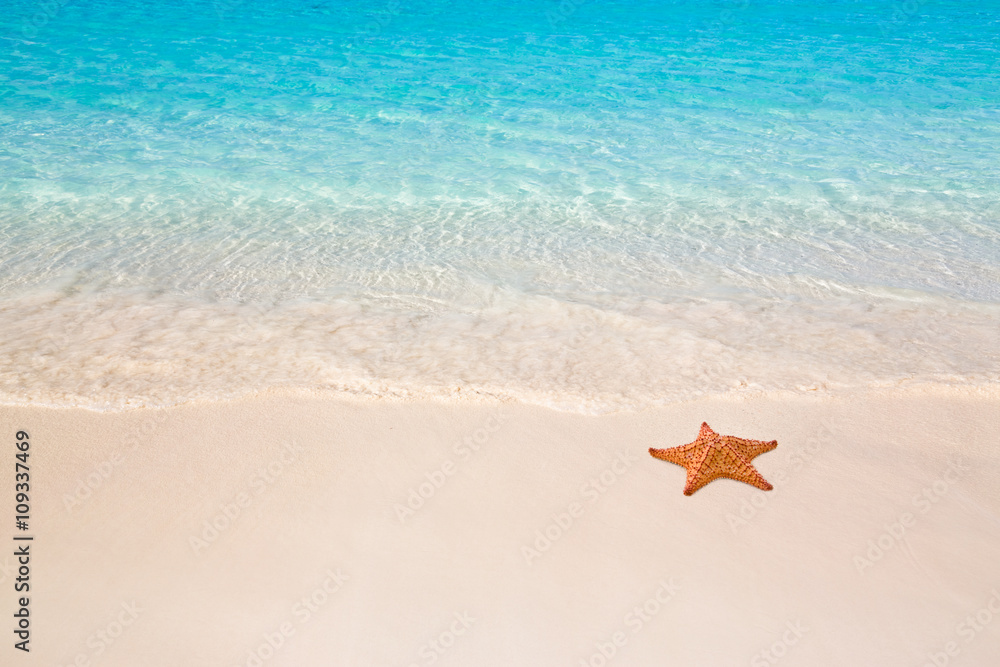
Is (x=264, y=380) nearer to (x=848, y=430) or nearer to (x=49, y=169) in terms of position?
(x=848, y=430)

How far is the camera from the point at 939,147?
10727 millimetres

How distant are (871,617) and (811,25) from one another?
68.5 feet

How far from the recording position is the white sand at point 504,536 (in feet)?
10.8

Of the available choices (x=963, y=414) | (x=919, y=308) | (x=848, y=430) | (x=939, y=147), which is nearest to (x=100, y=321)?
(x=848, y=430)
